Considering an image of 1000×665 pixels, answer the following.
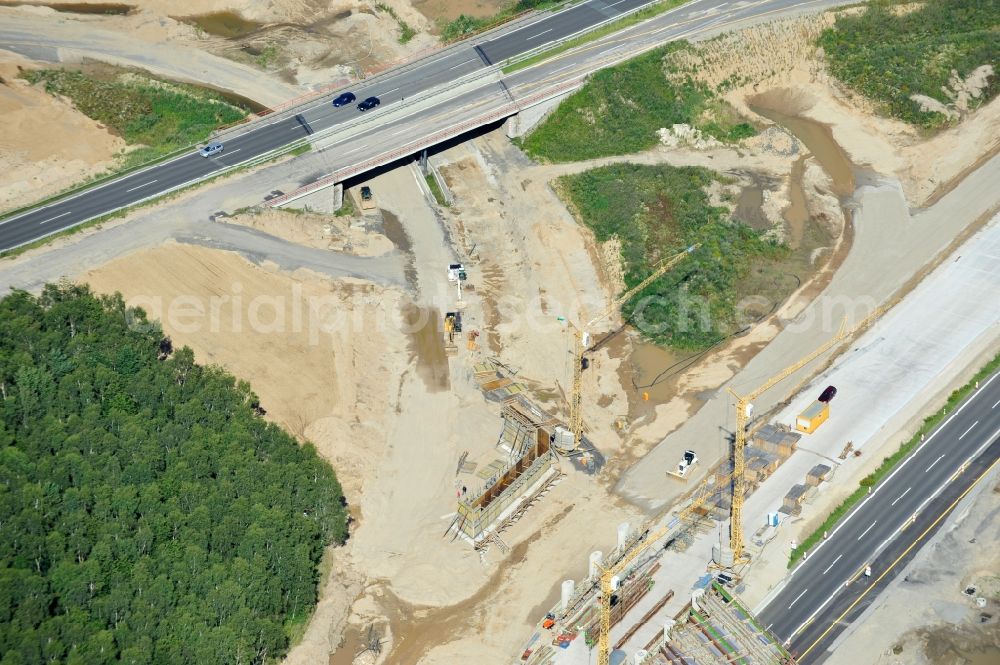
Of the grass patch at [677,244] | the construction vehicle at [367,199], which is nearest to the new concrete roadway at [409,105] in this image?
the construction vehicle at [367,199]

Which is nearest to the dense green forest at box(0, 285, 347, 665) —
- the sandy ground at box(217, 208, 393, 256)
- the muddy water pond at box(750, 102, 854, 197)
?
the sandy ground at box(217, 208, 393, 256)

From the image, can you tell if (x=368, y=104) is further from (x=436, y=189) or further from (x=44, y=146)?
(x=44, y=146)

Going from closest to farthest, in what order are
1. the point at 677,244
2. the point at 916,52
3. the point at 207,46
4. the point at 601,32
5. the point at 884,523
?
the point at 884,523 < the point at 677,244 < the point at 916,52 < the point at 601,32 < the point at 207,46

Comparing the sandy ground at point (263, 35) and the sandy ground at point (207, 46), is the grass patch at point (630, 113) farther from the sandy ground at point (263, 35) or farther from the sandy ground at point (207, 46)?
the sandy ground at point (263, 35)

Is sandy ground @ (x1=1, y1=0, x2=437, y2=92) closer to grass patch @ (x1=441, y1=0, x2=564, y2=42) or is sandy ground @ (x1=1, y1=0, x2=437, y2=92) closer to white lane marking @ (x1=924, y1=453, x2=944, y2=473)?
grass patch @ (x1=441, y1=0, x2=564, y2=42)

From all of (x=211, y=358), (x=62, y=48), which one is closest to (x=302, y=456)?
(x=211, y=358)

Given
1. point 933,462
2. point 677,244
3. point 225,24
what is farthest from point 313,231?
point 933,462
